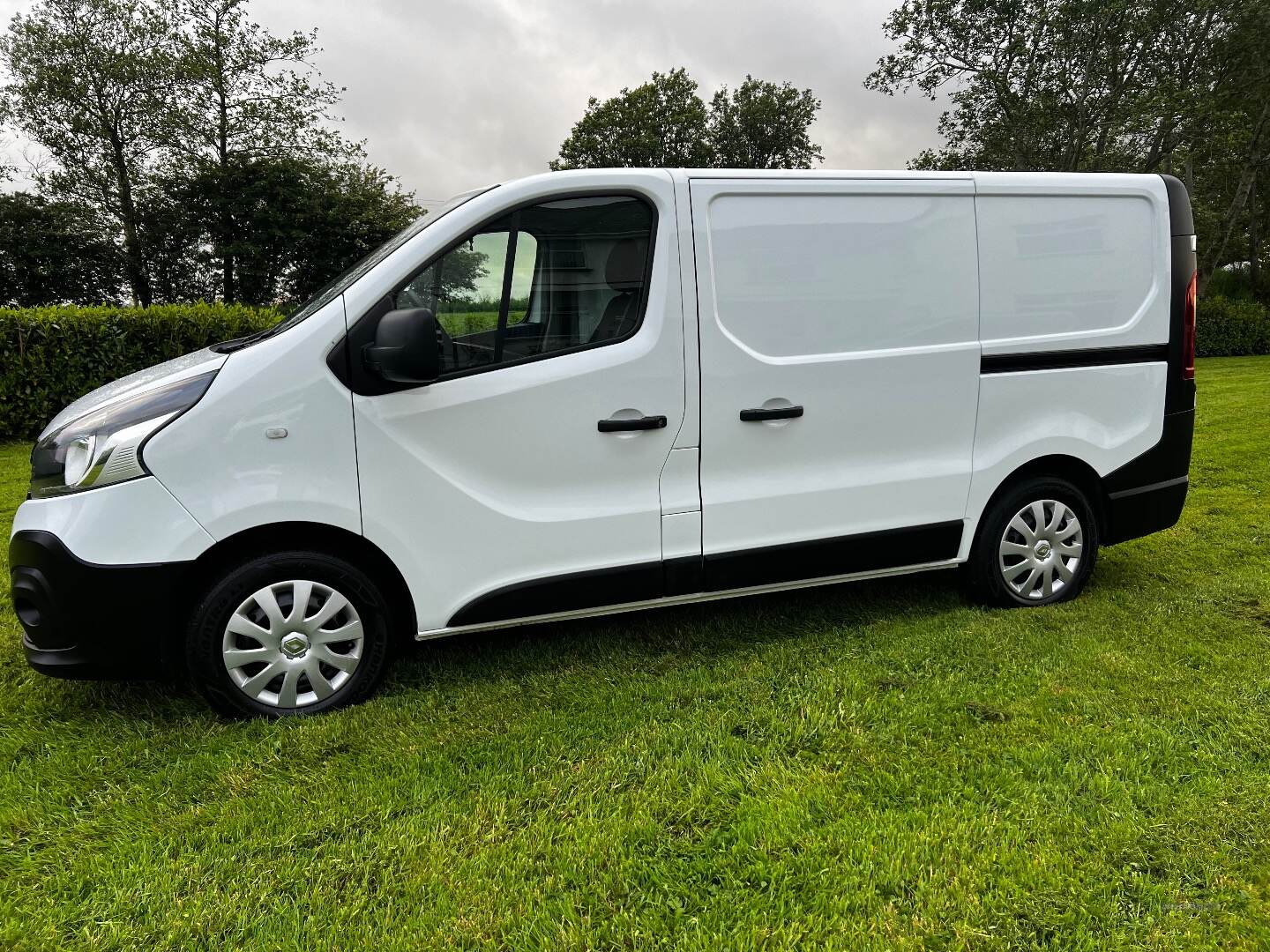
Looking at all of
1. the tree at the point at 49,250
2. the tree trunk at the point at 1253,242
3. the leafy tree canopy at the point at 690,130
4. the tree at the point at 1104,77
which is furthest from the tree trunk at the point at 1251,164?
the tree at the point at 49,250

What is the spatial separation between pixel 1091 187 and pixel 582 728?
3316mm

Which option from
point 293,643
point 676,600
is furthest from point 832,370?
point 293,643

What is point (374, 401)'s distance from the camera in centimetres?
279

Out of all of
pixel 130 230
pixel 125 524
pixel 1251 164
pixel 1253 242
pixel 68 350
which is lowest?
pixel 125 524

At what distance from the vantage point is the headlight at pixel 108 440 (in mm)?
2592

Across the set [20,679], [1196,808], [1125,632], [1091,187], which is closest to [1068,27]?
[1091,187]

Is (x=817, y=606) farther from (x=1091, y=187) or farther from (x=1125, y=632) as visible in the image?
(x=1091, y=187)

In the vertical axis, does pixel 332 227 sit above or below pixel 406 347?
above

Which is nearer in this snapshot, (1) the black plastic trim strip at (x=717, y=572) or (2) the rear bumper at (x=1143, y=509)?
(1) the black plastic trim strip at (x=717, y=572)

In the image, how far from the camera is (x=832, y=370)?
3.28m

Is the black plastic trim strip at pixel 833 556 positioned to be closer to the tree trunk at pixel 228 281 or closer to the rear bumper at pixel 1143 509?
the rear bumper at pixel 1143 509

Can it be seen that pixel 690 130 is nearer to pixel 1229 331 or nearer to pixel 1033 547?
pixel 1229 331

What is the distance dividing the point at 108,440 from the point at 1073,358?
3958 millimetres

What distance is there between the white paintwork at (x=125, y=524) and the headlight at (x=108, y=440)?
0.05m
